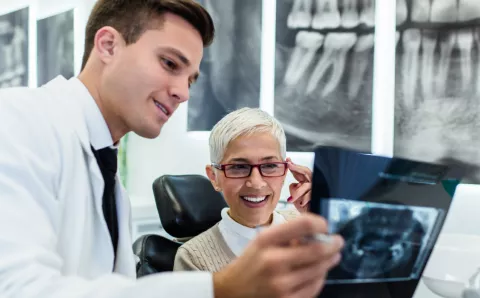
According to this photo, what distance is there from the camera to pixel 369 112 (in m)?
2.34

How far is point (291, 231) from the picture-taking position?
57 centimetres

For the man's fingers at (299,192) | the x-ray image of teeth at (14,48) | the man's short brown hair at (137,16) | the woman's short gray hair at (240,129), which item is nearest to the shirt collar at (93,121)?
the man's short brown hair at (137,16)

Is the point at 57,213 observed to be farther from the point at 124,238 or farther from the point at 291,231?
the point at 291,231

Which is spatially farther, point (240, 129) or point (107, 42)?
point (240, 129)

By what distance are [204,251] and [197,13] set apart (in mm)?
727

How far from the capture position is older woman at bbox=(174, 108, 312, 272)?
5.09 ft

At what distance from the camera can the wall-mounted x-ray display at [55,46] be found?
3.52 metres

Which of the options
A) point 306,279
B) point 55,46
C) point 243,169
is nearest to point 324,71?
point 243,169

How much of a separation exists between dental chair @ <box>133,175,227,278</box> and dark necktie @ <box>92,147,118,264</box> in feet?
2.01

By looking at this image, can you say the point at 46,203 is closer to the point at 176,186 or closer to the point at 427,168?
the point at 427,168

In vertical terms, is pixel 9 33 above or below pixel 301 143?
above

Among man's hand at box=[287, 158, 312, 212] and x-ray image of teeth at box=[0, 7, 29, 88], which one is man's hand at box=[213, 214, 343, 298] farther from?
x-ray image of teeth at box=[0, 7, 29, 88]

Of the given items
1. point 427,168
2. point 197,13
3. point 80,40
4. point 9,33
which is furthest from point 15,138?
point 9,33

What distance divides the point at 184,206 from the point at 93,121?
0.79 m
